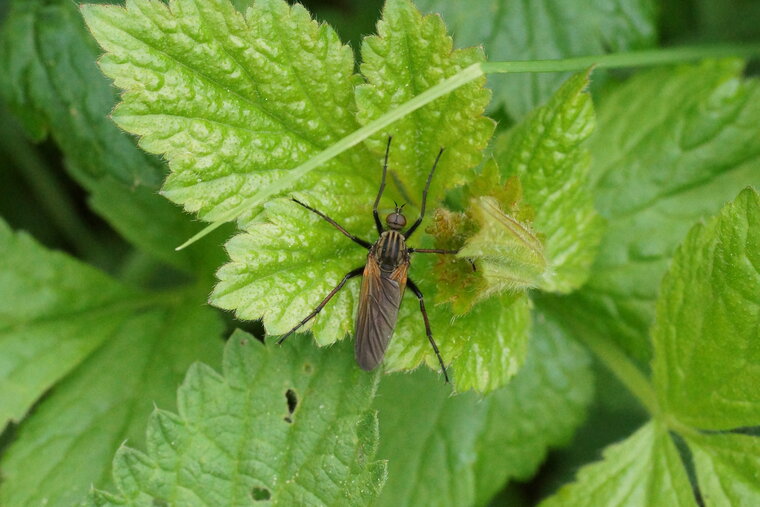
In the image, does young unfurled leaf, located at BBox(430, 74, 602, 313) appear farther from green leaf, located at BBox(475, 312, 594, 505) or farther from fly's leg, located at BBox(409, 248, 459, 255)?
green leaf, located at BBox(475, 312, 594, 505)

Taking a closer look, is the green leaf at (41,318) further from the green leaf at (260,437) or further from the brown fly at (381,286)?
the brown fly at (381,286)

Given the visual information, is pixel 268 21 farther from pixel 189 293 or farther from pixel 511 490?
pixel 511 490

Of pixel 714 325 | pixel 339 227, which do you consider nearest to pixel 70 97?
pixel 339 227

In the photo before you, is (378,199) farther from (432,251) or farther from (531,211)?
(531,211)

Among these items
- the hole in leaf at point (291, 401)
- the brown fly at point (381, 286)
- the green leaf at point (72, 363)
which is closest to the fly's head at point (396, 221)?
the brown fly at point (381, 286)

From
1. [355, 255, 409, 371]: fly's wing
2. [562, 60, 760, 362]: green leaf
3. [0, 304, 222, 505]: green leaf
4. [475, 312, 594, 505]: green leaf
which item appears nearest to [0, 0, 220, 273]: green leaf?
[0, 304, 222, 505]: green leaf

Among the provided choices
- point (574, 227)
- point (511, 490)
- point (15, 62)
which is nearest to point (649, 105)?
point (574, 227)

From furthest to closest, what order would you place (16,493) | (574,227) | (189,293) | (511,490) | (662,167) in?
(511,490), (189,293), (662,167), (16,493), (574,227)
